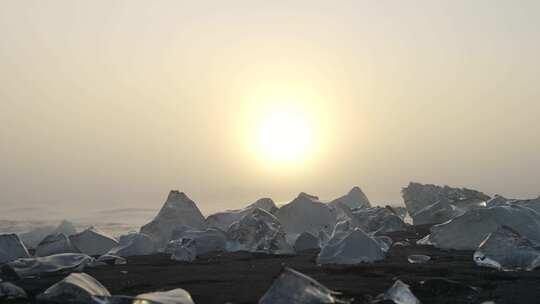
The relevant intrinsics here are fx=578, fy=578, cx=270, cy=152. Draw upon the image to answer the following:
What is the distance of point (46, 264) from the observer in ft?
21.9

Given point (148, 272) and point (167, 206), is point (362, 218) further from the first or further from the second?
point (148, 272)

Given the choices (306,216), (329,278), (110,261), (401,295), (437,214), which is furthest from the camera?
(437,214)

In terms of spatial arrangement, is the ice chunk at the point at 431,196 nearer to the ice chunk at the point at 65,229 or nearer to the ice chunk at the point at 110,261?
the ice chunk at the point at 65,229

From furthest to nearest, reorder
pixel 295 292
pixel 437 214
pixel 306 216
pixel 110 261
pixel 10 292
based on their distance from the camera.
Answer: pixel 437 214 < pixel 306 216 < pixel 110 261 < pixel 10 292 < pixel 295 292

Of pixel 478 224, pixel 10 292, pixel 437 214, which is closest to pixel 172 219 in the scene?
pixel 478 224

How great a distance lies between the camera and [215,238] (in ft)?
29.0

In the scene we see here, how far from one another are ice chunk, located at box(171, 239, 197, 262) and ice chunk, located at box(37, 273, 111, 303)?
2.90m

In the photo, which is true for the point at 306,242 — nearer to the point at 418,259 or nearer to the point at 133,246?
the point at 418,259

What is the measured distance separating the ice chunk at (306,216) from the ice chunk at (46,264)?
4.15 m

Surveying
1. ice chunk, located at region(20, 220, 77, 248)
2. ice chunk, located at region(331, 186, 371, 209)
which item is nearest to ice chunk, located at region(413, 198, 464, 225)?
ice chunk, located at region(331, 186, 371, 209)

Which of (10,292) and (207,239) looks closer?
(10,292)

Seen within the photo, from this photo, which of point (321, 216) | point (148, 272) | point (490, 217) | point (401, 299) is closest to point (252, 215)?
point (321, 216)

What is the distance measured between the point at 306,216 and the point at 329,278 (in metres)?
4.88

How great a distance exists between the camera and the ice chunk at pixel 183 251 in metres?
7.69
